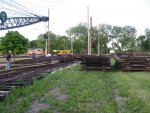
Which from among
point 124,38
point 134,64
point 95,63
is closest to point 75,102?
point 95,63

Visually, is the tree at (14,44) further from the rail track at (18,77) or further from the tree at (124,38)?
the tree at (124,38)

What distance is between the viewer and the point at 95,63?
2752 centimetres

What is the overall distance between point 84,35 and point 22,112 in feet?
510

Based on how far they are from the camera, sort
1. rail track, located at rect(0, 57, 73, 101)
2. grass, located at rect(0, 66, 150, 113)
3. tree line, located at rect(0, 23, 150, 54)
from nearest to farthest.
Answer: grass, located at rect(0, 66, 150, 113)
rail track, located at rect(0, 57, 73, 101)
tree line, located at rect(0, 23, 150, 54)

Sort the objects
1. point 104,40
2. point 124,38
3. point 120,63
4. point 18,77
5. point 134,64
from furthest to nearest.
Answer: point 124,38 < point 104,40 < point 120,63 < point 134,64 < point 18,77

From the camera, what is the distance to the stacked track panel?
27.0 meters

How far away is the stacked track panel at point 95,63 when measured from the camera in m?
27.0

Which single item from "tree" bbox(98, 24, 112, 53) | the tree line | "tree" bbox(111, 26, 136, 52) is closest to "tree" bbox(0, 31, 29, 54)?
the tree line

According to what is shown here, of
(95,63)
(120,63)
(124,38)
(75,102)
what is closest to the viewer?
(75,102)

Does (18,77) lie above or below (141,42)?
below

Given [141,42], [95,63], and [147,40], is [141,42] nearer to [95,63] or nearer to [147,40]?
[147,40]

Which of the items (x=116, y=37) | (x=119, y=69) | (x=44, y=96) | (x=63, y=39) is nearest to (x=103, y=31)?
(x=116, y=37)

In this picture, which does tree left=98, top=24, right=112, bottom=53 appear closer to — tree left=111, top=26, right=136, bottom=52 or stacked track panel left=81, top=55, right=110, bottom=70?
tree left=111, top=26, right=136, bottom=52

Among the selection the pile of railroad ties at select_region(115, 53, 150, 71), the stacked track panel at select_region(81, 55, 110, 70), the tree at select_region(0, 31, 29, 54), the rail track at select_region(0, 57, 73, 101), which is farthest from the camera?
the tree at select_region(0, 31, 29, 54)
